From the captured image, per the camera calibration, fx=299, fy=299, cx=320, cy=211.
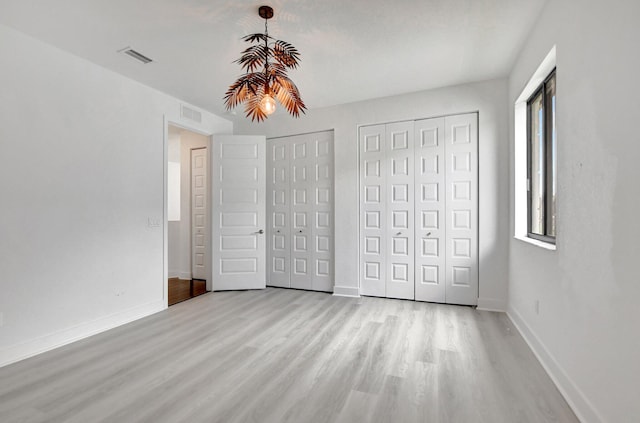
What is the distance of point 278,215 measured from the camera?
16.8 feet

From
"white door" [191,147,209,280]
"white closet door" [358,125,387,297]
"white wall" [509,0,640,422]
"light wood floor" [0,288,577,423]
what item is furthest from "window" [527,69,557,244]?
"white door" [191,147,209,280]

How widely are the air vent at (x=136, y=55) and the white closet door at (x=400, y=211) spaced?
3.08 m

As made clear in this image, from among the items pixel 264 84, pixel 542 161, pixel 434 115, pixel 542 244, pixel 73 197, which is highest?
pixel 434 115

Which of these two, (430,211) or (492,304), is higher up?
(430,211)

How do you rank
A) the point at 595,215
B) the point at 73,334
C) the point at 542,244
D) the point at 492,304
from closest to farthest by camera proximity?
the point at 595,215, the point at 542,244, the point at 73,334, the point at 492,304

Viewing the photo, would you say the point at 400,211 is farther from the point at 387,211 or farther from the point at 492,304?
the point at 492,304

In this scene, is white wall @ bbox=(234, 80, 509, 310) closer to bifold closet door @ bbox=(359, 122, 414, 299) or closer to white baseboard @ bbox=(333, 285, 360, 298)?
white baseboard @ bbox=(333, 285, 360, 298)

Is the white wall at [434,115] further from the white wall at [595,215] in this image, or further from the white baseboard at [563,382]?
the white wall at [595,215]

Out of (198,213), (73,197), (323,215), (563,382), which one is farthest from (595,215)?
(198,213)

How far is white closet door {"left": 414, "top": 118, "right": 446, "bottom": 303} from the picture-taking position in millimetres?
4043

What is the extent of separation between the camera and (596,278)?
1645 mm

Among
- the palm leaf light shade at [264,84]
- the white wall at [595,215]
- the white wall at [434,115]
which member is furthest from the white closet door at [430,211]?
the palm leaf light shade at [264,84]

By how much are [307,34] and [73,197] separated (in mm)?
2828

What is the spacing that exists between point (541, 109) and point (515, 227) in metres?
1.28
